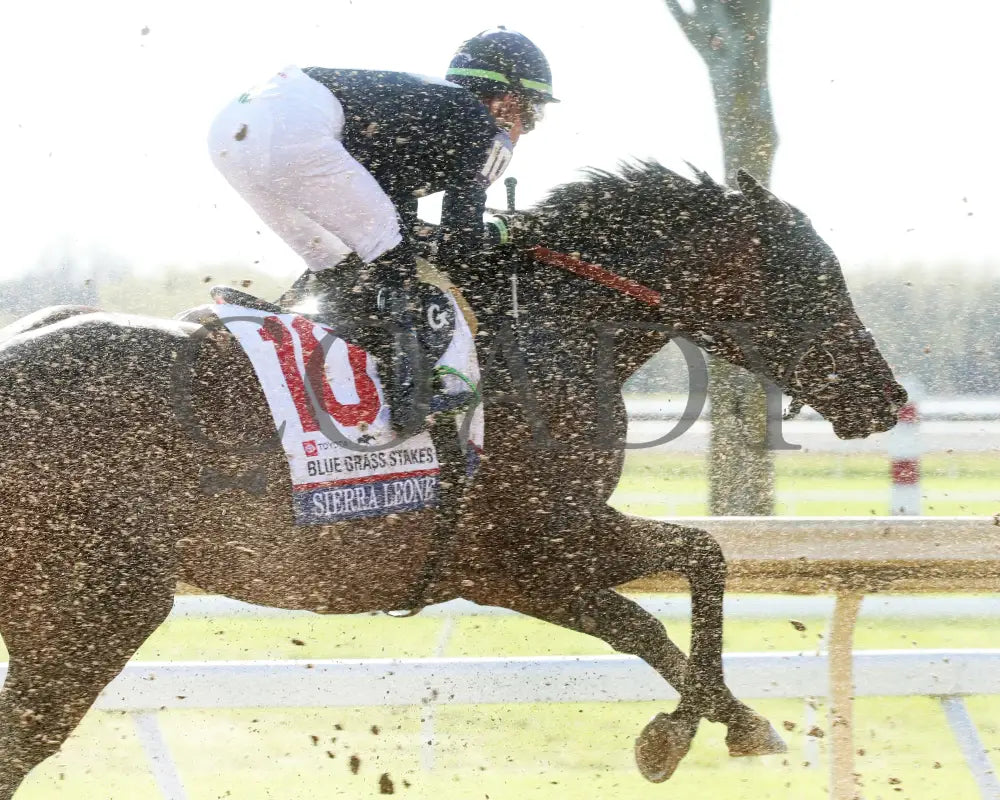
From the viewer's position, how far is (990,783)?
2.70m

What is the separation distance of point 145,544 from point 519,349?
92 centimetres

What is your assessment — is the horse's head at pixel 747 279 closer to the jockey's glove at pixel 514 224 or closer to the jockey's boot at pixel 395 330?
the jockey's glove at pixel 514 224

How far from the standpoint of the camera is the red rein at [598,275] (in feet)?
8.36

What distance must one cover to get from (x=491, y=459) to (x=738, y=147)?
10.7 feet

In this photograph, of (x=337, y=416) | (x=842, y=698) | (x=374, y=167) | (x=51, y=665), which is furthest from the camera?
(x=842, y=698)

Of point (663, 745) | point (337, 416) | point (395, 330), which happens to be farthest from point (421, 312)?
point (663, 745)

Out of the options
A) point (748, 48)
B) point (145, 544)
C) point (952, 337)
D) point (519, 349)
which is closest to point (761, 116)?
point (748, 48)

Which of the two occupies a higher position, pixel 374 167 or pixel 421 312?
pixel 374 167

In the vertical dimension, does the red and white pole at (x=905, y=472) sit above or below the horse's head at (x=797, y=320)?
below

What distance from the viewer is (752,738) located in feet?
8.82

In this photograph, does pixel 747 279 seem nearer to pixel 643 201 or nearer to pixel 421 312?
pixel 643 201

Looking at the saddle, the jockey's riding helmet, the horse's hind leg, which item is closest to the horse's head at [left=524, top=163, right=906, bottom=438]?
the jockey's riding helmet

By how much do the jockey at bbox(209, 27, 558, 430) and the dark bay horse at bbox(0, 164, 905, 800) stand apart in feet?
0.63

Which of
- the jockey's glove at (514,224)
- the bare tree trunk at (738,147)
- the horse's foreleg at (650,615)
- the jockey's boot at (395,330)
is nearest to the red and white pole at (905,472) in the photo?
the bare tree trunk at (738,147)
